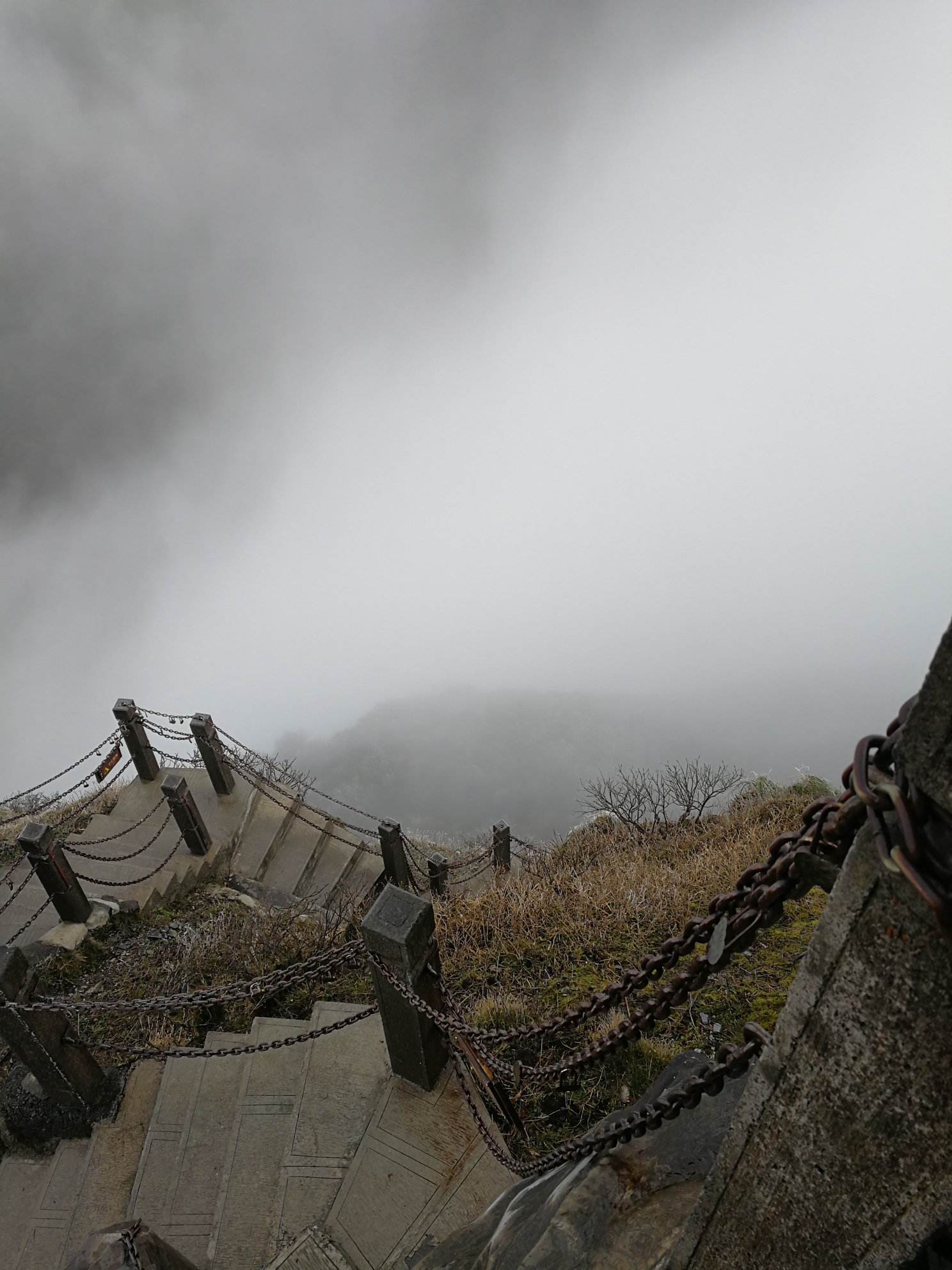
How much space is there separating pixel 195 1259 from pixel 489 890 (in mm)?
3898

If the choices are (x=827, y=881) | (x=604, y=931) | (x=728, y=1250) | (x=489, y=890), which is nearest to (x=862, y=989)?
(x=827, y=881)

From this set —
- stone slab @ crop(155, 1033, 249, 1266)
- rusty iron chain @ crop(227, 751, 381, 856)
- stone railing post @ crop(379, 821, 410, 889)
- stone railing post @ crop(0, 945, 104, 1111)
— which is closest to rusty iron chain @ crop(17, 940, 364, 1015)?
stone railing post @ crop(0, 945, 104, 1111)

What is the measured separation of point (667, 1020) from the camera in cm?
418

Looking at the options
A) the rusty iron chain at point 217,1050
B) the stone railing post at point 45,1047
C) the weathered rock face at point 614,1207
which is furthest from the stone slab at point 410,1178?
the stone railing post at point 45,1047

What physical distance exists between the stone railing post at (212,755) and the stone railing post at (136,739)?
2.46 ft

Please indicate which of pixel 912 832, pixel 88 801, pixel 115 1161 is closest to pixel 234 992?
pixel 115 1161

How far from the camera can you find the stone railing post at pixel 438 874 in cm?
747

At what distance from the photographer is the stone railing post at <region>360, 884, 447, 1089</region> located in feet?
9.75

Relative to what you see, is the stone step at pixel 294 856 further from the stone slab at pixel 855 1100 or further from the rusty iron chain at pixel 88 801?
the stone slab at pixel 855 1100

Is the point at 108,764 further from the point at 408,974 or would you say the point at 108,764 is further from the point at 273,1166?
the point at 408,974

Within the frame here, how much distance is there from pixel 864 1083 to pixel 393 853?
6.57m

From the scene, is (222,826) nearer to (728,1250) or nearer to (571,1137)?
(571,1137)

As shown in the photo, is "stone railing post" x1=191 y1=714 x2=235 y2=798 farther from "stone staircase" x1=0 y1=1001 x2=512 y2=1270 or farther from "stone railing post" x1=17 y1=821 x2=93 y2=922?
"stone staircase" x1=0 y1=1001 x2=512 y2=1270

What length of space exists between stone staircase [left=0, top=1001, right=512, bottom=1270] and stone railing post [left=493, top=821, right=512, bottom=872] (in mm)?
4439
